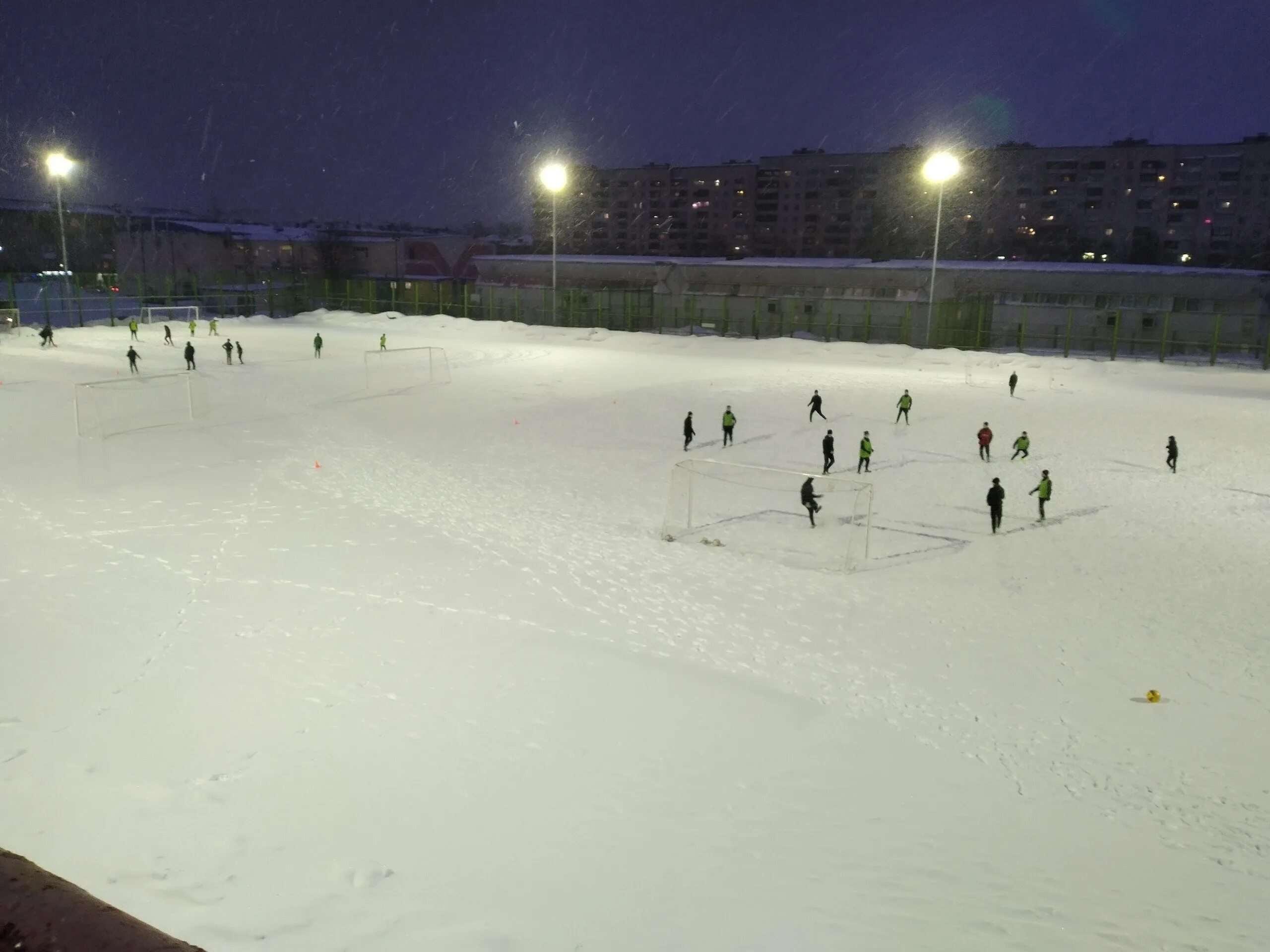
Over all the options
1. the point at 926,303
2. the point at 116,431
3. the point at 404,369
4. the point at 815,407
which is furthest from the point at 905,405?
the point at 926,303

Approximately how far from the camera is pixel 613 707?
949 centimetres

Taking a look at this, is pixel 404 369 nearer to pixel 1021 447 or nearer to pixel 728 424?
pixel 728 424

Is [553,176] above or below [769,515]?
above

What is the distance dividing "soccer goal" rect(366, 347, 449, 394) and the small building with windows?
11.2 meters

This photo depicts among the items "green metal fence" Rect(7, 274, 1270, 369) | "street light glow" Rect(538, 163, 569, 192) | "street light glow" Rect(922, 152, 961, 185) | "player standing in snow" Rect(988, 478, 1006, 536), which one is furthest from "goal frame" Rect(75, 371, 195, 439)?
"street light glow" Rect(922, 152, 961, 185)

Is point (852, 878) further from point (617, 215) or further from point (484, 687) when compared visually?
point (617, 215)

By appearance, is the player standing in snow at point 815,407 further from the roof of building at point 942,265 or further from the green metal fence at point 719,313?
the roof of building at point 942,265

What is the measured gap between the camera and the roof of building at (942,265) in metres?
45.9

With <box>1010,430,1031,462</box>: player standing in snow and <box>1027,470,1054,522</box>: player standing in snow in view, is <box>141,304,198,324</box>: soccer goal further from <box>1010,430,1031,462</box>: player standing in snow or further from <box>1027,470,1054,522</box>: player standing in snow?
<box>1027,470,1054,522</box>: player standing in snow

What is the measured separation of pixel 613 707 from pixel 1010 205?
88607 mm

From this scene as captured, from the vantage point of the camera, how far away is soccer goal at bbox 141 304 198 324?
44.9m

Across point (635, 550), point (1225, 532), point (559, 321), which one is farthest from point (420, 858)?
point (559, 321)

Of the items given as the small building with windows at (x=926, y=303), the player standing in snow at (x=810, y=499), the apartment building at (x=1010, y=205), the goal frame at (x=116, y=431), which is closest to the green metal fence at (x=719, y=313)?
the small building with windows at (x=926, y=303)

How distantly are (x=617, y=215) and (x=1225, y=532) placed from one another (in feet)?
345
